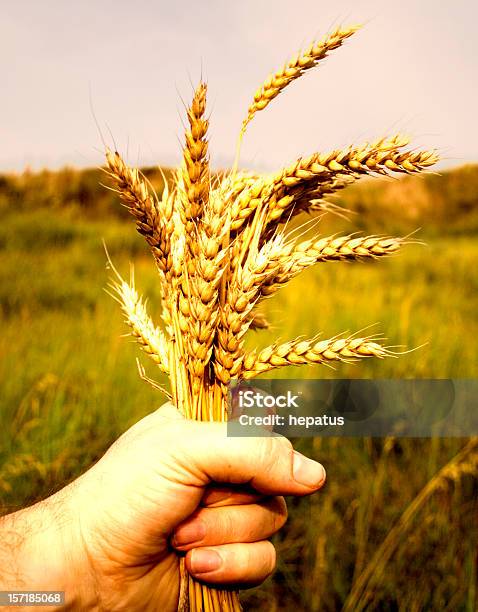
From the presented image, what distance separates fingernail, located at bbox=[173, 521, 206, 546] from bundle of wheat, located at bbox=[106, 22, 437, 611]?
0.88 feet

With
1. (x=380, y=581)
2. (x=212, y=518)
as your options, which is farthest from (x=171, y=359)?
(x=380, y=581)

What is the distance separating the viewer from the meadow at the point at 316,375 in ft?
6.78

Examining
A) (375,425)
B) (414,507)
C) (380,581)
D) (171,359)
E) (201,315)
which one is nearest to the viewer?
(201,315)

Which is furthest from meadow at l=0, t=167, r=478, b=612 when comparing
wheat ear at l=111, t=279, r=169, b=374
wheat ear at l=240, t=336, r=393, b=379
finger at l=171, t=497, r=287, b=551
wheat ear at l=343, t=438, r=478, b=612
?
finger at l=171, t=497, r=287, b=551

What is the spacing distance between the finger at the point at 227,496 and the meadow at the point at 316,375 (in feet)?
1.62

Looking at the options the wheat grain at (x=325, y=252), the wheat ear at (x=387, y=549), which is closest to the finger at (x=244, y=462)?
the wheat grain at (x=325, y=252)

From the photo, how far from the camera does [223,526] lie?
48.2 inches

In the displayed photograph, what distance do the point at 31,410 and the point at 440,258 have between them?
17.9 ft

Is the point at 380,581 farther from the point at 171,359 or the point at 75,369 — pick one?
the point at 75,369

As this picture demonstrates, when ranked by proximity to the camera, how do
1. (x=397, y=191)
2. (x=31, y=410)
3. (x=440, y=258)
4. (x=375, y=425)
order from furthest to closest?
(x=397, y=191) < (x=440, y=258) < (x=31, y=410) < (x=375, y=425)

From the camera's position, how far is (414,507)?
210 cm

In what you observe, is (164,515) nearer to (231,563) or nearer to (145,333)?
(231,563)

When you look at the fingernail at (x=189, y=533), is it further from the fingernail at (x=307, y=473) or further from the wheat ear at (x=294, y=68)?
the wheat ear at (x=294, y=68)

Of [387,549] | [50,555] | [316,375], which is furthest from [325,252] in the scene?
[316,375]
